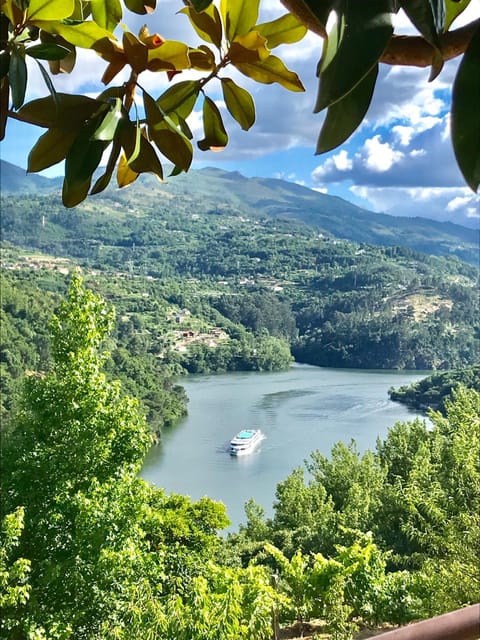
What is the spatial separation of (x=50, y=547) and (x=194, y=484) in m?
10.5

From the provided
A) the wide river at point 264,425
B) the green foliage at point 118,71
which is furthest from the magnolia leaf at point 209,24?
the wide river at point 264,425

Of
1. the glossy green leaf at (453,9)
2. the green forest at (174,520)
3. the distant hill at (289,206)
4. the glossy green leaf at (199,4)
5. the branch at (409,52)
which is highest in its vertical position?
the distant hill at (289,206)

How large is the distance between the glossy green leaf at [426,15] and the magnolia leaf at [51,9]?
0.11 m

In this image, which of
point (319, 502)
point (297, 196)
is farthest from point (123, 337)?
point (297, 196)

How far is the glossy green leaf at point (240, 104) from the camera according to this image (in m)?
0.24

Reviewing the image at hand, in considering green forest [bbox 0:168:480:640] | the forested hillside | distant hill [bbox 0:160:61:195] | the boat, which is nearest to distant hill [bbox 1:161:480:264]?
distant hill [bbox 0:160:61:195]

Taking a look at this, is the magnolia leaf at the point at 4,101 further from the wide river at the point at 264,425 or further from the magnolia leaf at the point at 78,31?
the wide river at the point at 264,425

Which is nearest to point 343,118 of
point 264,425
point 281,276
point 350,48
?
point 350,48

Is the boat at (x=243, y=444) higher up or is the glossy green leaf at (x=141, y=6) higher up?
the glossy green leaf at (x=141, y=6)

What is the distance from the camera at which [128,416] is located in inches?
155

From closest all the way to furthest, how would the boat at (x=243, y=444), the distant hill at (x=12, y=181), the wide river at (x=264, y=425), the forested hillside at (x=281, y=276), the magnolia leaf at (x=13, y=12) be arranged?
the magnolia leaf at (x=13, y=12), the wide river at (x=264, y=425), the boat at (x=243, y=444), the forested hillside at (x=281, y=276), the distant hill at (x=12, y=181)

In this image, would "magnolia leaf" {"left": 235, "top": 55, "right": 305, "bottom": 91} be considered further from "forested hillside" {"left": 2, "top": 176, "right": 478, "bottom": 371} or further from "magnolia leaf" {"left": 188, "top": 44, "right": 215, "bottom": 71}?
"forested hillside" {"left": 2, "top": 176, "right": 478, "bottom": 371}

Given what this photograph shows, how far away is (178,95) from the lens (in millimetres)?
231

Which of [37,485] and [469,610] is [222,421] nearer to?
[37,485]
